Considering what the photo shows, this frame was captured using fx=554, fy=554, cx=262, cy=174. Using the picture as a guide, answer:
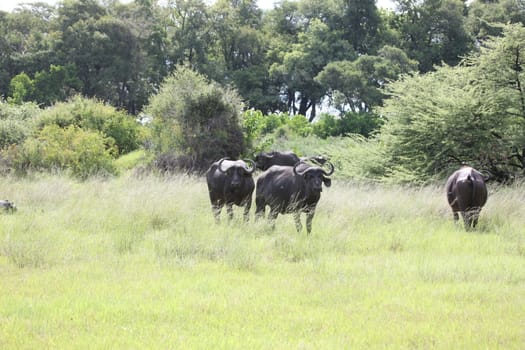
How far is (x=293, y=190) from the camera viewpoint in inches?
414

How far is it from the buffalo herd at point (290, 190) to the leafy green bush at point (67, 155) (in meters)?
11.2

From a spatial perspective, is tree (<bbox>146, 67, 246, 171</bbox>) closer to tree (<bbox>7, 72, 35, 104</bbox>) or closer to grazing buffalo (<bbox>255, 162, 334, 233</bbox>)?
grazing buffalo (<bbox>255, 162, 334, 233</bbox>)

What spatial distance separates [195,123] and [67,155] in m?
5.39

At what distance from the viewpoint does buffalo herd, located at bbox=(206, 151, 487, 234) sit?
405 inches

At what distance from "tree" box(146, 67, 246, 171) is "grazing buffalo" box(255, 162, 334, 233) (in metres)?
12.3

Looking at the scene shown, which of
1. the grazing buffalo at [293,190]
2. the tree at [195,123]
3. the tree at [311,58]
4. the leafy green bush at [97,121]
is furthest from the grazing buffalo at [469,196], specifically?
the tree at [311,58]

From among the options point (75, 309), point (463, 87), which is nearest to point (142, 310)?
point (75, 309)

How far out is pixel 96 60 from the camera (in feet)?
153

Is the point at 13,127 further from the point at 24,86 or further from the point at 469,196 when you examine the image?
the point at 469,196

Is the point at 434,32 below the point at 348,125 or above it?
above

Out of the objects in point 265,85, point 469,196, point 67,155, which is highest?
point 265,85

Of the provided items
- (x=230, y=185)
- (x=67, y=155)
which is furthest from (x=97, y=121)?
(x=230, y=185)

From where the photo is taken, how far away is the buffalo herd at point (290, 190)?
10.3m

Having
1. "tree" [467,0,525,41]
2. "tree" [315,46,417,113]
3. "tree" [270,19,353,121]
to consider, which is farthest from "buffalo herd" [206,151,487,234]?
"tree" [270,19,353,121]
